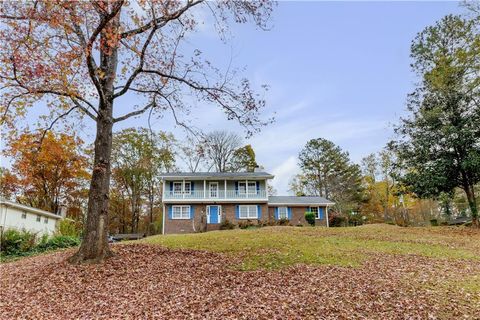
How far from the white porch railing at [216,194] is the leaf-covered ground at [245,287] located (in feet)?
54.6

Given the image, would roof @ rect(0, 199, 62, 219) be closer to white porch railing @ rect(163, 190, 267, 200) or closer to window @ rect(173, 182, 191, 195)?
white porch railing @ rect(163, 190, 267, 200)

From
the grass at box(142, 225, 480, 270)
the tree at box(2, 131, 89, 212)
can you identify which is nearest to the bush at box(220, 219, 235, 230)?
the grass at box(142, 225, 480, 270)

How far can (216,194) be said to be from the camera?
2691 centimetres

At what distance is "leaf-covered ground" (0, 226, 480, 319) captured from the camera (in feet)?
17.2

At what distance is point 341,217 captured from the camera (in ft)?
101

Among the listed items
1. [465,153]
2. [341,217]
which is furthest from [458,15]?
[341,217]

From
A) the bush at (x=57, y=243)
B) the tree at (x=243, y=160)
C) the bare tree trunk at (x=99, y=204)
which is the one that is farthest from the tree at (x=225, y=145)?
the bare tree trunk at (x=99, y=204)

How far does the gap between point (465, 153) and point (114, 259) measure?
19553 millimetres

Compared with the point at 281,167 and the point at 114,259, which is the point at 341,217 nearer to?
the point at 281,167

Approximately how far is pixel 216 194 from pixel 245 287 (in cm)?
2065

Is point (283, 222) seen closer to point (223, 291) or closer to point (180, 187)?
point (180, 187)

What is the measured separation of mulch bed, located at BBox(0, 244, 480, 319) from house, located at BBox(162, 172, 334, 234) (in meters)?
17.4

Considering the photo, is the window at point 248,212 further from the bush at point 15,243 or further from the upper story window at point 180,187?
the bush at point 15,243

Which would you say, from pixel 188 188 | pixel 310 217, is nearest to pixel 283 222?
pixel 310 217
